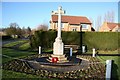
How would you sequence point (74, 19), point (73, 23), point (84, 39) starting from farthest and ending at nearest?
point (74, 19) → point (73, 23) → point (84, 39)

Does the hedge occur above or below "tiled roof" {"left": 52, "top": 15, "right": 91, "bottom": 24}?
below

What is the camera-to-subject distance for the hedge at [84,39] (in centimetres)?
2514

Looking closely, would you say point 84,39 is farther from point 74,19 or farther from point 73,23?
point 74,19

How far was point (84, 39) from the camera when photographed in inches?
1032

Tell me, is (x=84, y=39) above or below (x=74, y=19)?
below

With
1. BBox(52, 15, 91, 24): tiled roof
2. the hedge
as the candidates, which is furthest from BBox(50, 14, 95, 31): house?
the hedge

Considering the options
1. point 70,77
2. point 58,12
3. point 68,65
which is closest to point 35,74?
point 70,77

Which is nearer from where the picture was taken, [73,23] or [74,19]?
[73,23]

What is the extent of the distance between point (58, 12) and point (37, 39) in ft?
36.9

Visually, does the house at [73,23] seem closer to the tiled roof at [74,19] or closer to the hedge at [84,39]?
the tiled roof at [74,19]

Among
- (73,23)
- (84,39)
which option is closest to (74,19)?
(73,23)

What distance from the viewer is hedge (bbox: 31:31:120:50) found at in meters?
25.1

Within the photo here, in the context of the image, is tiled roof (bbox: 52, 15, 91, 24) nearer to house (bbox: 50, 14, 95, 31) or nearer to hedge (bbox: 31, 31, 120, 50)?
house (bbox: 50, 14, 95, 31)

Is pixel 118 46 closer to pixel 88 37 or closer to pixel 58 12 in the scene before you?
pixel 88 37
